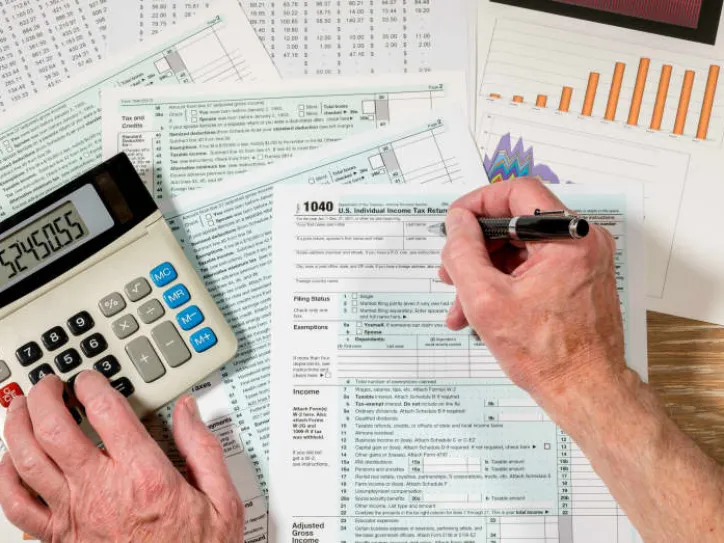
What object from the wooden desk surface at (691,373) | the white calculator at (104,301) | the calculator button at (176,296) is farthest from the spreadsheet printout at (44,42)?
the wooden desk surface at (691,373)

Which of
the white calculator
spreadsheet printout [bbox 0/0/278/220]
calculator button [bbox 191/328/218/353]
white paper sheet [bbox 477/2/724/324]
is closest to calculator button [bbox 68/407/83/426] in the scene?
the white calculator

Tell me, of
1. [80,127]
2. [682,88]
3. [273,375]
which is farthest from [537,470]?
[80,127]

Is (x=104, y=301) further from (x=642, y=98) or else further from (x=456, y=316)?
(x=642, y=98)

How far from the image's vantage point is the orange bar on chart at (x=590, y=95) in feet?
2.07

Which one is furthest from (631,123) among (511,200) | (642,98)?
(511,200)

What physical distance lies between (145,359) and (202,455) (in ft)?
0.30

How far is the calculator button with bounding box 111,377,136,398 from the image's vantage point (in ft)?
1.83

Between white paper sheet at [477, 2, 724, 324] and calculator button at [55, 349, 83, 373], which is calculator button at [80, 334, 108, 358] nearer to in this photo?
calculator button at [55, 349, 83, 373]

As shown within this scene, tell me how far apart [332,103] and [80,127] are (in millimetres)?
239

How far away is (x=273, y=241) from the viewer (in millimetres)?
615

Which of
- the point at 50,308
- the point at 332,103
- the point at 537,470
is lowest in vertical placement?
the point at 537,470

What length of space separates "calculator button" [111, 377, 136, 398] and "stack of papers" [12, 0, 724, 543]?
0.06 meters

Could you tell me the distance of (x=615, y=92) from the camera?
0.63 meters

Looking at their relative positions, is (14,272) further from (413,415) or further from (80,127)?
(413,415)
